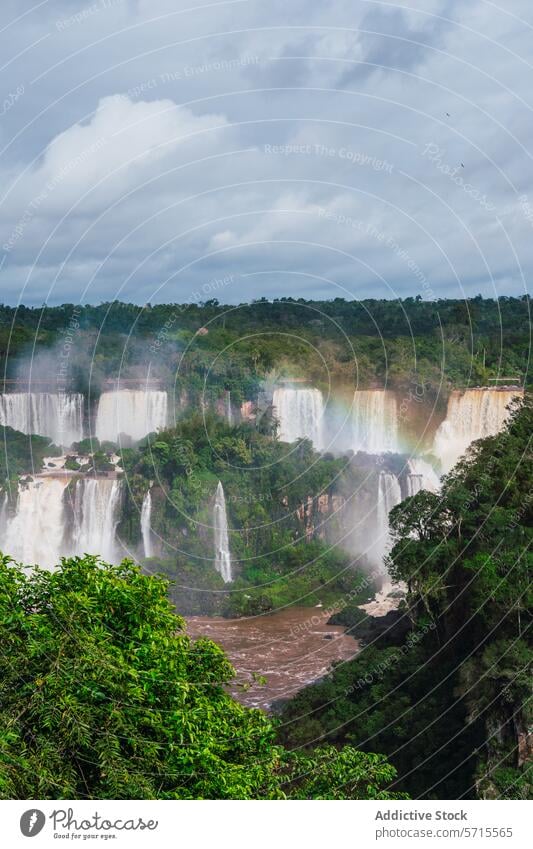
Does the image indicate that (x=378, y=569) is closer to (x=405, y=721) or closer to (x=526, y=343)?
(x=526, y=343)

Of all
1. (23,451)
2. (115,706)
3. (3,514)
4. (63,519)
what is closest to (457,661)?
(115,706)

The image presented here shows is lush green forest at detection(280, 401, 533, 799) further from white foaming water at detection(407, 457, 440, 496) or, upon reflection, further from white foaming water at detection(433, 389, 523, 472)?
white foaming water at detection(433, 389, 523, 472)

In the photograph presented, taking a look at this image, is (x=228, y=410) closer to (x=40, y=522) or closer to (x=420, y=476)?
(x=420, y=476)

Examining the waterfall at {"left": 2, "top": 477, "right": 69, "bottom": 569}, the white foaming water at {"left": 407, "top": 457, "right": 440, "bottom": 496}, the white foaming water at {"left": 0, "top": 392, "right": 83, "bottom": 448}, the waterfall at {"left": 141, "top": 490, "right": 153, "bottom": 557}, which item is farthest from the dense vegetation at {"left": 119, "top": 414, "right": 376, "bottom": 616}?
the white foaming water at {"left": 0, "top": 392, "right": 83, "bottom": 448}

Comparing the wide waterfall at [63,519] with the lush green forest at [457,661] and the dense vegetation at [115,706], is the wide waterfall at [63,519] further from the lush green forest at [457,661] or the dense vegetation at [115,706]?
the dense vegetation at [115,706]

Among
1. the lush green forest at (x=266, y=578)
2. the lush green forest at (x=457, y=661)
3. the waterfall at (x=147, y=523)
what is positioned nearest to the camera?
the lush green forest at (x=266, y=578)

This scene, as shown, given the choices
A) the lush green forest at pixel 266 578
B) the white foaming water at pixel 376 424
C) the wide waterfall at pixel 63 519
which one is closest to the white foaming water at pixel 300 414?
the lush green forest at pixel 266 578
